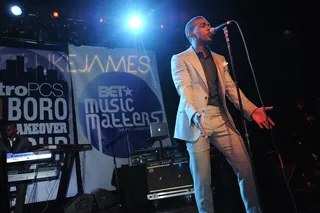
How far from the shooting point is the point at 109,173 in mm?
5086

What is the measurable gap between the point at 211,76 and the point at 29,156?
2887mm

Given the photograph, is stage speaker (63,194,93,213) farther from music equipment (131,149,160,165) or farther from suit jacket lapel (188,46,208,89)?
suit jacket lapel (188,46,208,89)

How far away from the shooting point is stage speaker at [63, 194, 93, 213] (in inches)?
152

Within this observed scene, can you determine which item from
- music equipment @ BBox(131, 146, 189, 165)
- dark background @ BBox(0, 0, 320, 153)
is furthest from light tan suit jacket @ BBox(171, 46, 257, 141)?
dark background @ BBox(0, 0, 320, 153)

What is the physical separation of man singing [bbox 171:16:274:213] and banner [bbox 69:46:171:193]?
303 cm

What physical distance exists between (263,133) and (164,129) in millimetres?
2923

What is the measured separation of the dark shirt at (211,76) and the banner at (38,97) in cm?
379

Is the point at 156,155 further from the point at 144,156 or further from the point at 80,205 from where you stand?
the point at 80,205

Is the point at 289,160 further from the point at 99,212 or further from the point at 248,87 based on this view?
the point at 99,212

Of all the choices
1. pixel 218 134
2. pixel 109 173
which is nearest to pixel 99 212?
pixel 109 173

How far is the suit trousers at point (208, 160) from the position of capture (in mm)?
1926

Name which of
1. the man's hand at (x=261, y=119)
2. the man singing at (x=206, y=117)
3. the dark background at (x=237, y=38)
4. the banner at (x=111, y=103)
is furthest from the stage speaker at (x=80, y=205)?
the man's hand at (x=261, y=119)

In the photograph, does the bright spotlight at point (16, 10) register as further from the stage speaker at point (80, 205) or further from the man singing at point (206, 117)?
the man singing at point (206, 117)

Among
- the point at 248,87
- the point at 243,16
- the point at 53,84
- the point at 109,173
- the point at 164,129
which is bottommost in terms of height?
the point at 109,173
